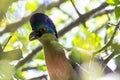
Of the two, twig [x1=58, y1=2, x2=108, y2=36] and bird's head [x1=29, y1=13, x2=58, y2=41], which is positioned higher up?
twig [x1=58, y1=2, x2=108, y2=36]

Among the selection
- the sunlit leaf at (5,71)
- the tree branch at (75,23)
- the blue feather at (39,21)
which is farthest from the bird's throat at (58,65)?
the tree branch at (75,23)

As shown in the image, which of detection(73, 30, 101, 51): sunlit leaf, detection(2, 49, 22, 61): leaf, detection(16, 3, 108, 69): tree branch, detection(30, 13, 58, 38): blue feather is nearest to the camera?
detection(2, 49, 22, 61): leaf

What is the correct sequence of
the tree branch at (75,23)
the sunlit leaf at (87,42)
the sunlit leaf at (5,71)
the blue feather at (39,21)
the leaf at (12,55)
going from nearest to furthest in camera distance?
the sunlit leaf at (5,71)
the leaf at (12,55)
the sunlit leaf at (87,42)
the blue feather at (39,21)
the tree branch at (75,23)

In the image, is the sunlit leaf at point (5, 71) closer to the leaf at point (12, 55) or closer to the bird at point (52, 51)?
→ the leaf at point (12, 55)

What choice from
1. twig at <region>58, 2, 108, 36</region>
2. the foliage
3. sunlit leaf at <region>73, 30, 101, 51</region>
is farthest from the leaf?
twig at <region>58, 2, 108, 36</region>

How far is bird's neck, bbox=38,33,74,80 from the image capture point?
284cm

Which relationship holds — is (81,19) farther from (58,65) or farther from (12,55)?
(12,55)

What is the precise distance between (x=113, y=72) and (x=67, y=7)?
1.76m

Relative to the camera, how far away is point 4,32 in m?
3.52

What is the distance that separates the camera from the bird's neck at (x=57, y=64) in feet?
9.33

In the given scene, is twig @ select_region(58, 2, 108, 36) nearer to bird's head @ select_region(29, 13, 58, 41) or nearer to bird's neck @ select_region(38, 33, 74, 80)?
bird's head @ select_region(29, 13, 58, 41)

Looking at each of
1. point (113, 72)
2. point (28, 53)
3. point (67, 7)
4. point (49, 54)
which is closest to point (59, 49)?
point (49, 54)

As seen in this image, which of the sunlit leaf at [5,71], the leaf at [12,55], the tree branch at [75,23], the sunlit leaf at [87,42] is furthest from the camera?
the tree branch at [75,23]

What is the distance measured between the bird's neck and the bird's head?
0.51 feet
